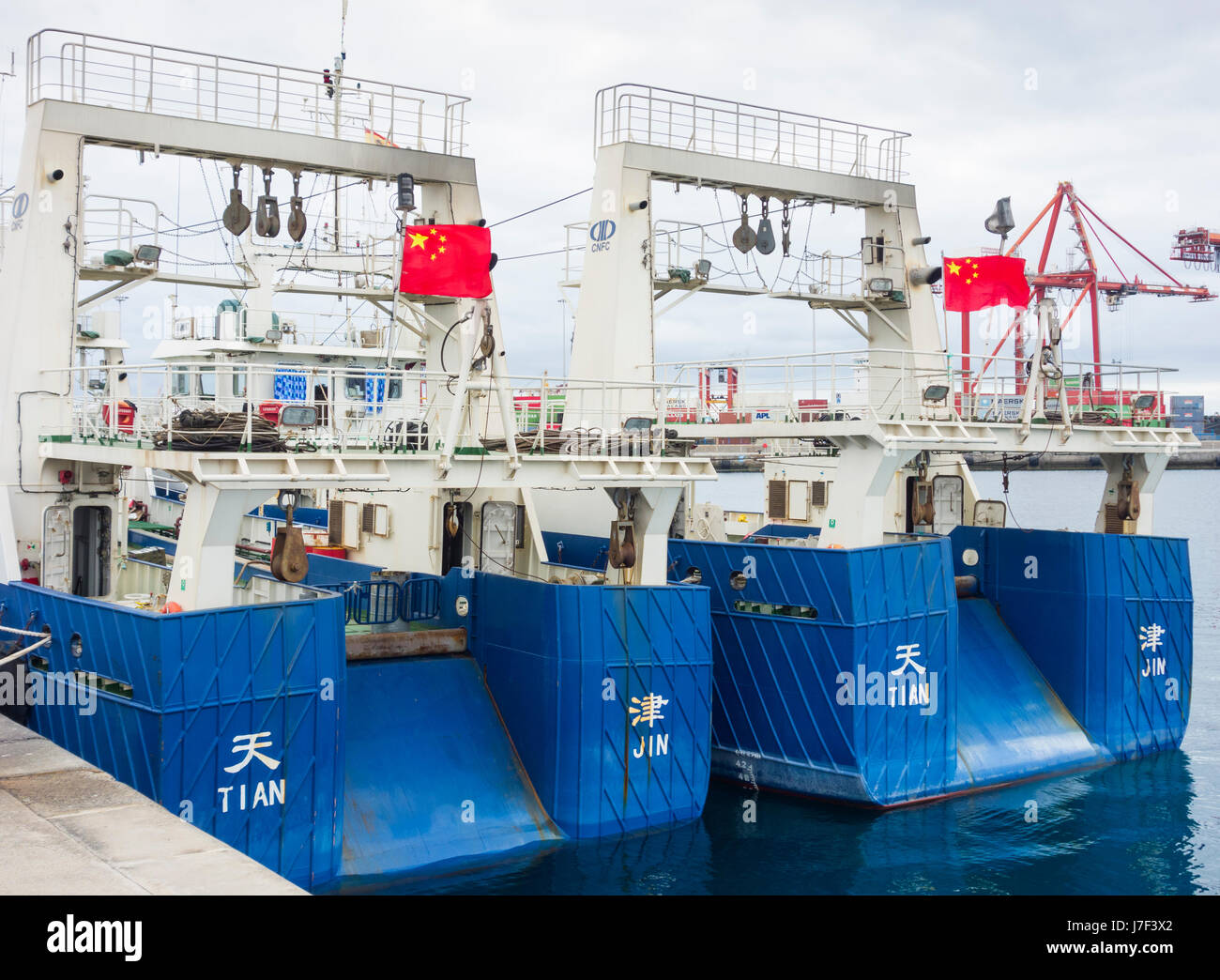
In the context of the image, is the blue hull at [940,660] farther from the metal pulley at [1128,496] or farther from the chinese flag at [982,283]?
the chinese flag at [982,283]

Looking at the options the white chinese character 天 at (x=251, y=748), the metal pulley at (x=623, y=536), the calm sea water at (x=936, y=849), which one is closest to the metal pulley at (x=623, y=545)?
the metal pulley at (x=623, y=536)

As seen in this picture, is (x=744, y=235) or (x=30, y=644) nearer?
(x=30, y=644)

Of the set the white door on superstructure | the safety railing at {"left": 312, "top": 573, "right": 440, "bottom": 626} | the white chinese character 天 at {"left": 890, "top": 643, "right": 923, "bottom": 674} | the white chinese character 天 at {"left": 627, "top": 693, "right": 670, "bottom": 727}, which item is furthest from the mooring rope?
the white door on superstructure

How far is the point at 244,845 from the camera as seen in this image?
1383 centimetres

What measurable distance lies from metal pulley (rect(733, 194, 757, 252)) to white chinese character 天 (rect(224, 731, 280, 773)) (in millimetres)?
13304

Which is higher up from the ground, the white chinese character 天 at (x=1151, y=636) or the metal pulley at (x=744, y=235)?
the metal pulley at (x=744, y=235)

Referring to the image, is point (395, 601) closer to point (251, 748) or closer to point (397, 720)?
point (397, 720)

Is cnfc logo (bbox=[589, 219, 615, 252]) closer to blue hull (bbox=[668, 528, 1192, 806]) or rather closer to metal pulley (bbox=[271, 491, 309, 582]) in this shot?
blue hull (bbox=[668, 528, 1192, 806])

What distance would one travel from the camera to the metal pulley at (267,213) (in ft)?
61.0

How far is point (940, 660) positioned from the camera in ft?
63.7

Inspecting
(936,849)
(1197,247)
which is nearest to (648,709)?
(936,849)

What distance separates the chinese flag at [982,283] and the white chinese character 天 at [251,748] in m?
13.6

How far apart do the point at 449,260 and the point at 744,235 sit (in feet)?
28.4
